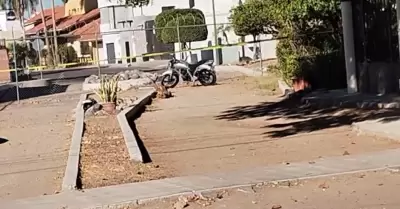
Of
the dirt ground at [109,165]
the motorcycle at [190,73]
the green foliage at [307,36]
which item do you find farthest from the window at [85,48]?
the dirt ground at [109,165]

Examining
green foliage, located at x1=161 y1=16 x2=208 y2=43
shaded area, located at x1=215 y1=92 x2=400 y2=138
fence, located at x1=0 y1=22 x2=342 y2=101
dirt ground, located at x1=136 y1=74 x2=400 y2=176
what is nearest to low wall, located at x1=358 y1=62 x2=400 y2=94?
shaded area, located at x1=215 y1=92 x2=400 y2=138

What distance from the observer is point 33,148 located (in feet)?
49.9

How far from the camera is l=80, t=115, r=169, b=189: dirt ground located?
10793mm

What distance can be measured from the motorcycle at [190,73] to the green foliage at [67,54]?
41.9 meters

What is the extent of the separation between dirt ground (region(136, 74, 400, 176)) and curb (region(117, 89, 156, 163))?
0.28 metres

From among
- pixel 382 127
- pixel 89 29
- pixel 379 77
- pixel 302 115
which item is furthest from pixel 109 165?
pixel 89 29

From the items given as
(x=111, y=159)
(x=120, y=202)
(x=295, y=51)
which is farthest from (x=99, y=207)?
(x=295, y=51)

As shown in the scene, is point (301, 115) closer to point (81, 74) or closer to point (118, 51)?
point (81, 74)

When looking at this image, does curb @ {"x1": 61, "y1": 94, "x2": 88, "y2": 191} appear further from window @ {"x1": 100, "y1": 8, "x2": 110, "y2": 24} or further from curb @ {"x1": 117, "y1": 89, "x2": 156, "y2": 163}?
window @ {"x1": 100, "y1": 8, "x2": 110, "y2": 24}

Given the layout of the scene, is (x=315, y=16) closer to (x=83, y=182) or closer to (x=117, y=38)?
(x=83, y=182)

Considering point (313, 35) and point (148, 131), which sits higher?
point (313, 35)

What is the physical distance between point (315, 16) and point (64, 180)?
14.0m

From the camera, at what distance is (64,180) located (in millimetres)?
10578

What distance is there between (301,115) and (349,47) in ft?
10.5
